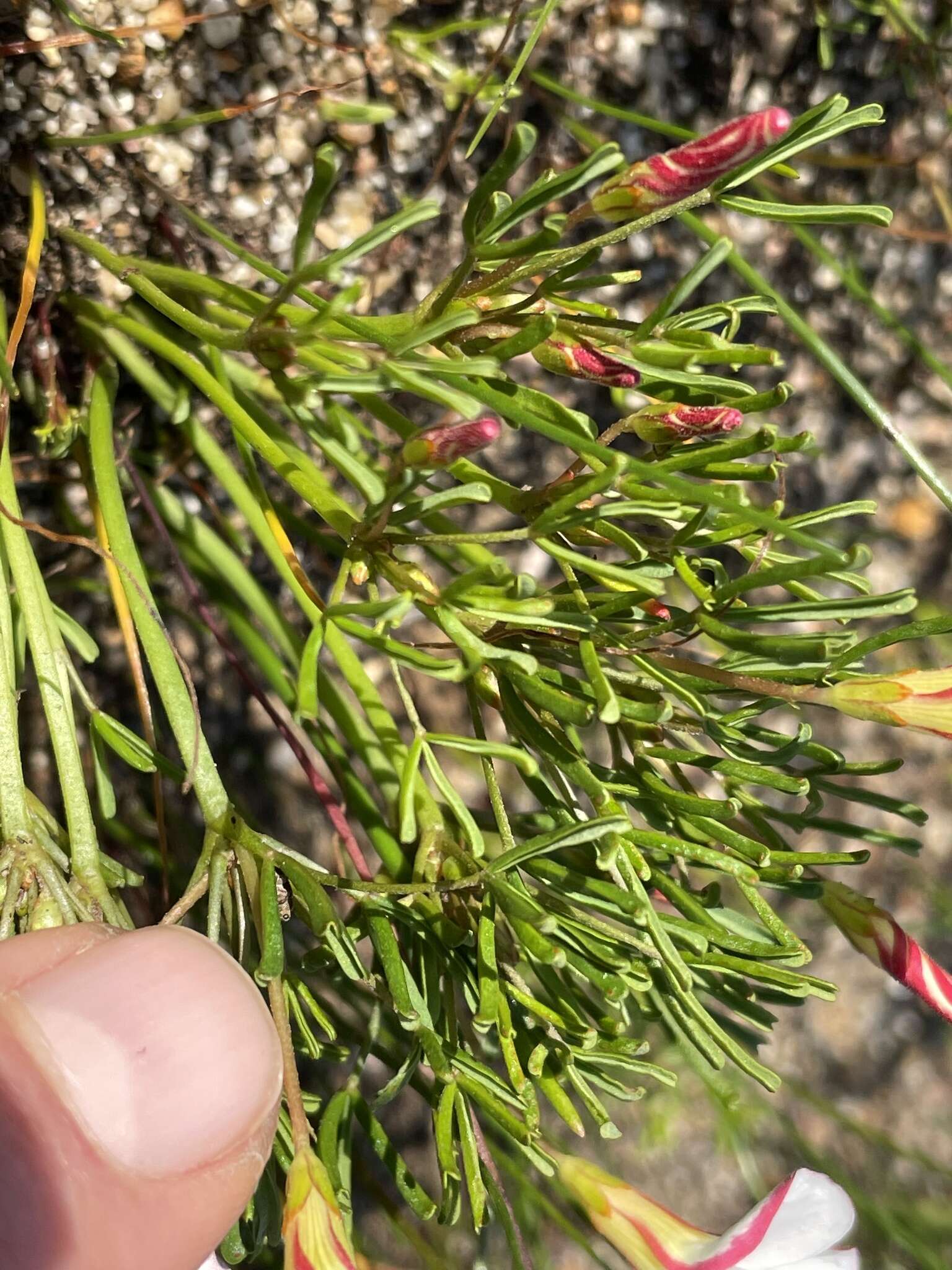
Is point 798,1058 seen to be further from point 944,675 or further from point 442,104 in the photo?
point 442,104

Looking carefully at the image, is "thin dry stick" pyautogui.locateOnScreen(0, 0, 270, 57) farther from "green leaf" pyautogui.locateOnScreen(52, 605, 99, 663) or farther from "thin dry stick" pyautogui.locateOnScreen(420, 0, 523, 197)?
"green leaf" pyautogui.locateOnScreen(52, 605, 99, 663)

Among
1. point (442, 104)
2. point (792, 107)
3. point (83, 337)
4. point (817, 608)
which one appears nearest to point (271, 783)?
point (83, 337)

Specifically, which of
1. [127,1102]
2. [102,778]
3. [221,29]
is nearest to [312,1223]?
[127,1102]

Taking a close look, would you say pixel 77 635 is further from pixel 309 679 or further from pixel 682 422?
pixel 682 422

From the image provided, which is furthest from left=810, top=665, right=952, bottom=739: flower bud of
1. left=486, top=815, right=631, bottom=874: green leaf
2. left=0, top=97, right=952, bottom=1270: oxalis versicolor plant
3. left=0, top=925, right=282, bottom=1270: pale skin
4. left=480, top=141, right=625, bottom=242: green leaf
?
left=0, top=925, right=282, bottom=1270: pale skin

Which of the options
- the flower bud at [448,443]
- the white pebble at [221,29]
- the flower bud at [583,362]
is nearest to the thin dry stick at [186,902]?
the flower bud at [448,443]
